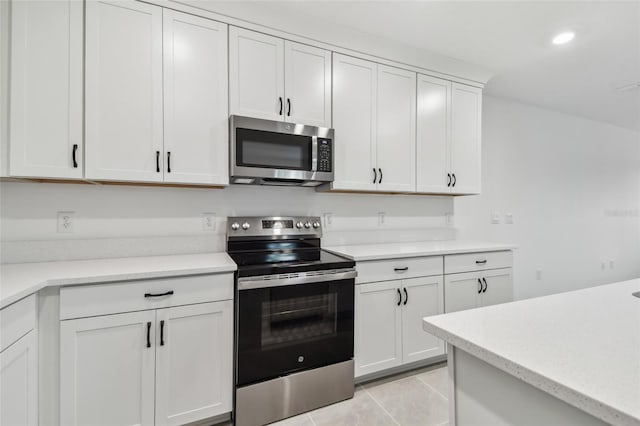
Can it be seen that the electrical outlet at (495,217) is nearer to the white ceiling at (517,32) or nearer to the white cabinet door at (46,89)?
the white ceiling at (517,32)

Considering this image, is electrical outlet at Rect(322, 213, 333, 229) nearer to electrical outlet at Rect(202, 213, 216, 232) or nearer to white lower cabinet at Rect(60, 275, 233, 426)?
electrical outlet at Rect(202, 213, 216, 232)

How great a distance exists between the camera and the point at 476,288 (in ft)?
8.05

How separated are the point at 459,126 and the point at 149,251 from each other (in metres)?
2.69

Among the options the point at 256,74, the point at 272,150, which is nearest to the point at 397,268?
the point at 272,150

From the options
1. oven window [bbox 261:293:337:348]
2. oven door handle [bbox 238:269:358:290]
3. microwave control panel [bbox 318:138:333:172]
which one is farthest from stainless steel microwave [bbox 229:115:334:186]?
oven window [bbox 261:293:337:348]

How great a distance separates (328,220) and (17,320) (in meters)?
1.87

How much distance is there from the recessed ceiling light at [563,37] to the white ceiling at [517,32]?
0.14 ft

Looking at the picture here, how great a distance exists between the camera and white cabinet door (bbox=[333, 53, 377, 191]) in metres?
2.25

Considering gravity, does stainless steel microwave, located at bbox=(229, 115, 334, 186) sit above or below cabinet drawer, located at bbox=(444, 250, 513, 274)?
above

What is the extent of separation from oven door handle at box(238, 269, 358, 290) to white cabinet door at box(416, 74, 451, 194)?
3.63 ft

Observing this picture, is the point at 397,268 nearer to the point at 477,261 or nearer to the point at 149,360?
the point at 477,261

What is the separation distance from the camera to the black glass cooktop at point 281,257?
1.71 meters

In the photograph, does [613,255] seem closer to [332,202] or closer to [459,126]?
[459,126]

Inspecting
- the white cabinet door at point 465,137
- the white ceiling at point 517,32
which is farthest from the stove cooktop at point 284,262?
the white ceiling at point 517,32
